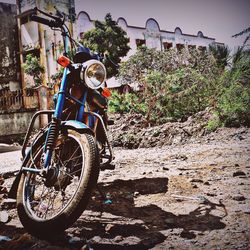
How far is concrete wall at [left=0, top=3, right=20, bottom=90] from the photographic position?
26125mm

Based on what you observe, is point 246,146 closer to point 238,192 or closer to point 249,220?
point 238,192

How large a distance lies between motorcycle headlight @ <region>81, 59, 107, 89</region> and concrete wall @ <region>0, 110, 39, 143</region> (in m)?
13.9

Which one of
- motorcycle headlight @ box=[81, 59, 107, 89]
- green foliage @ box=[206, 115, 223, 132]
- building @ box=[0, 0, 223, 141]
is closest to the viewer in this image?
motorcycle headlight @ box=[81, 59, 107, 89]

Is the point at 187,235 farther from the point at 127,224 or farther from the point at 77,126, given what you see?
the point at 77,126

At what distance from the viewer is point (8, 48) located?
1040 inches

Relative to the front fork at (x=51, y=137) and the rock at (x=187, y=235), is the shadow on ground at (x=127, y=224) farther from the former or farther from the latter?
the front fork at (x=51, y=137)

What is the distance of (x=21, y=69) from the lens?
2669cm

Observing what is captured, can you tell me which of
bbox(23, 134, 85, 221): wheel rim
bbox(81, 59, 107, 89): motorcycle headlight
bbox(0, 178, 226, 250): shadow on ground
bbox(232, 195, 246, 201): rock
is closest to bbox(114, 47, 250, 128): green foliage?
bbox(232, 195, 246, 201): rock

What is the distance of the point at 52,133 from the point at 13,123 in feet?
48.1

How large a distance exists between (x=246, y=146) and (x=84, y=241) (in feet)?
12.9

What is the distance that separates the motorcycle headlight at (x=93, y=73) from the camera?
2279 mm

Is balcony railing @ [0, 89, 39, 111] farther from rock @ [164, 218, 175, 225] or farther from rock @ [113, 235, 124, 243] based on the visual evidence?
rock @ [113, 235, 124, 243]

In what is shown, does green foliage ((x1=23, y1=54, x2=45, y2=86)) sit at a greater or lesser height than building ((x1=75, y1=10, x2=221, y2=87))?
lesser

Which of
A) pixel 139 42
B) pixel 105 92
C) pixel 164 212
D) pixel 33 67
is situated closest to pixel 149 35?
pixel 139 42
